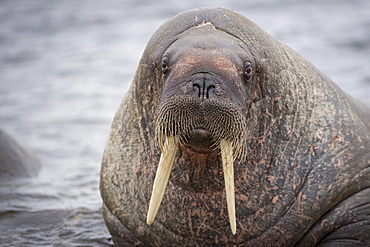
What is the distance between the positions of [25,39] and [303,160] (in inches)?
584

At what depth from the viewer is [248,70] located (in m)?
5.22

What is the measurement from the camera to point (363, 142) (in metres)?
5.89

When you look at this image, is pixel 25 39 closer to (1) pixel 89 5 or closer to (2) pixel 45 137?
(1) pixel 89 5

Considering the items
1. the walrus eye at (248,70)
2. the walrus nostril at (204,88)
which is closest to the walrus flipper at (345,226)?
the walrus eye at (248,70)

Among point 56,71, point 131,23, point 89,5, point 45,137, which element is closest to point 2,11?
point 89,5

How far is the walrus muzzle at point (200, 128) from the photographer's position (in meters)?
4.72

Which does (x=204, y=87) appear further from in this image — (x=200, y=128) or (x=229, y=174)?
(x=229, y=174)

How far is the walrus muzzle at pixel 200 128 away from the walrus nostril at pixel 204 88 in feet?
0.13

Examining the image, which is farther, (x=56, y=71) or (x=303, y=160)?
(x=56, y=71)

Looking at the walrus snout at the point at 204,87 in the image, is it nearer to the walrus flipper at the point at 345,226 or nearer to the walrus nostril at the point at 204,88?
the walrus nostril at the point at 204,88

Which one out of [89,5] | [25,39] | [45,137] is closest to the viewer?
[45,137]

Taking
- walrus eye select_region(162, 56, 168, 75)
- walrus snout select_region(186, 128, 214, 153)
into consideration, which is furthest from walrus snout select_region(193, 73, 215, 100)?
walrus eye select_region(162, 56, 168, 75)

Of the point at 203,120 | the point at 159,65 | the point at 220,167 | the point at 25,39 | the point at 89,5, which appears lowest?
the point at 220,167

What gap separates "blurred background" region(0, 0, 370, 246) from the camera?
25.6ft
